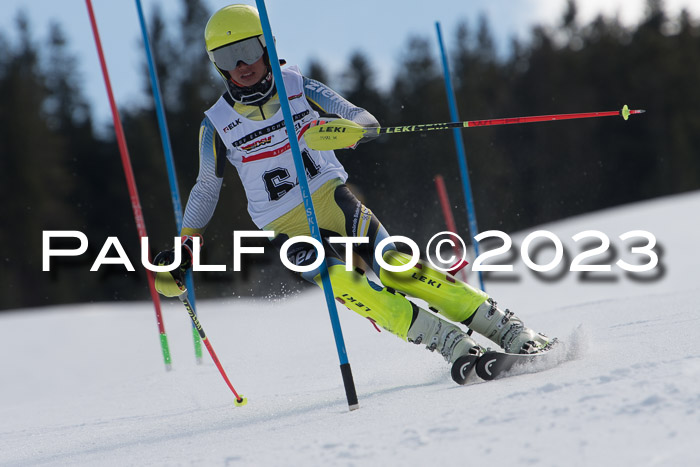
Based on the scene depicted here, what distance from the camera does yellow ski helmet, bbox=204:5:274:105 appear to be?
3.27 m

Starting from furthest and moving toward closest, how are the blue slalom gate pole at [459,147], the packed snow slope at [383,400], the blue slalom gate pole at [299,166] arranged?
the blue slalom gate pole at [459,147] → the blue slalom gate pole at [299,166] → the packed snow slope at [383,400]

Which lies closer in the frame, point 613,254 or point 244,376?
point 244,376

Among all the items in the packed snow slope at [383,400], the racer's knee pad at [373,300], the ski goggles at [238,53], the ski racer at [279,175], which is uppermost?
the ski goggles at [238,53]

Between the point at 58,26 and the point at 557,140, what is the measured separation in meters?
20.2

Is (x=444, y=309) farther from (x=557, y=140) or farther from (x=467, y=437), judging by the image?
(x=557, y=140)

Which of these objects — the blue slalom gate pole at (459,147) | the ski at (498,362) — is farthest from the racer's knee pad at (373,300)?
the blue slalom gate pole at (459,147)

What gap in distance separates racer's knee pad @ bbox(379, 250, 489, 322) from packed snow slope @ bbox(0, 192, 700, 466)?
293 mm

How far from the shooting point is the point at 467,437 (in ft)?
6.38

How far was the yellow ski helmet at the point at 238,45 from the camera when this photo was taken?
3.27 meters

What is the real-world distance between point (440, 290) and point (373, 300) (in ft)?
0.91

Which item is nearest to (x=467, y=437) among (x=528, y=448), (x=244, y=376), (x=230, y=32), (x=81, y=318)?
(x=528, y=448)

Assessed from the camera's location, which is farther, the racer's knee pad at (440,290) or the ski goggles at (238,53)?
the ski goggles at (238,53)

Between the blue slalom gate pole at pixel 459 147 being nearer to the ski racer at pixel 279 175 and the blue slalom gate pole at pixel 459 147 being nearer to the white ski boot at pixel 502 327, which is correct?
the ski racer at pixel 279 175

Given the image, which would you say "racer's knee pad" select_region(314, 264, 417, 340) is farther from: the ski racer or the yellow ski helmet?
the yellow ski helmet
